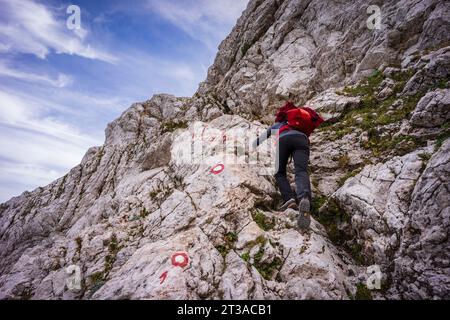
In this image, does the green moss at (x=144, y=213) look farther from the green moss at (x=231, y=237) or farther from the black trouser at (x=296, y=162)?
the black trouser at (x=296, y=162)

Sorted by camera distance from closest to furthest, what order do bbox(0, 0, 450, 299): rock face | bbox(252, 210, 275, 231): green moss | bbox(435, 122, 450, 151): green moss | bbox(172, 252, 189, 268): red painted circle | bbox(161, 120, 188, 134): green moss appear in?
bbox(0, 0, 450, 299): rock face → bbox(172, 252, 189, 268): red painted circle → bbox(435, 122, 450, 151): green moss → bbox(252, 210, 275, 231): green moss → bbox(161, 120, 188, 134): green moss

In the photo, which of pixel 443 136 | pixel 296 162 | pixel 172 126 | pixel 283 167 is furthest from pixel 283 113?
pixel 172 126

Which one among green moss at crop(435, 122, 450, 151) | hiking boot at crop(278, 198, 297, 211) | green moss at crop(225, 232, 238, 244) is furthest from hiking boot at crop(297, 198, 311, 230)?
green moss at crop(435, 122, 450, 151)

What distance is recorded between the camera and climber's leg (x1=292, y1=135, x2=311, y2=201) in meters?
8.52

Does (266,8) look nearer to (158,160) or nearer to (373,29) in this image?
(373,29)

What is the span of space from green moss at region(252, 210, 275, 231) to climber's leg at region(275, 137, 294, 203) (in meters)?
1.24

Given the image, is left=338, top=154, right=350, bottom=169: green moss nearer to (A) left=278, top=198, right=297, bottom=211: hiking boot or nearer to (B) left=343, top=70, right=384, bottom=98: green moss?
(A) left=278, top=198, right=297, bottom=211: hiking boot

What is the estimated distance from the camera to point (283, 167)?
10.2 meters

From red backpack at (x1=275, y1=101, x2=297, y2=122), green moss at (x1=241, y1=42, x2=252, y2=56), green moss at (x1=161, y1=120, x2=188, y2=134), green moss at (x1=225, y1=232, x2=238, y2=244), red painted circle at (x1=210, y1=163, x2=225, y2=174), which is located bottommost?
green moss at (x1=225, y1=232, x2=238, y2=244)

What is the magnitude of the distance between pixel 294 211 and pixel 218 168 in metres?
3.85

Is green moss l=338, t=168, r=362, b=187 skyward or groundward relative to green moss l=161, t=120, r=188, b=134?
groundward

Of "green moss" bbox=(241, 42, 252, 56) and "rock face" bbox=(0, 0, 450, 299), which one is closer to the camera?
"rock face" bbox=(0, 0, 450, 299)

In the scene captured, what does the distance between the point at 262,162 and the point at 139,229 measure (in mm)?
6310

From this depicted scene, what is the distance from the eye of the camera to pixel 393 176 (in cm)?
840
